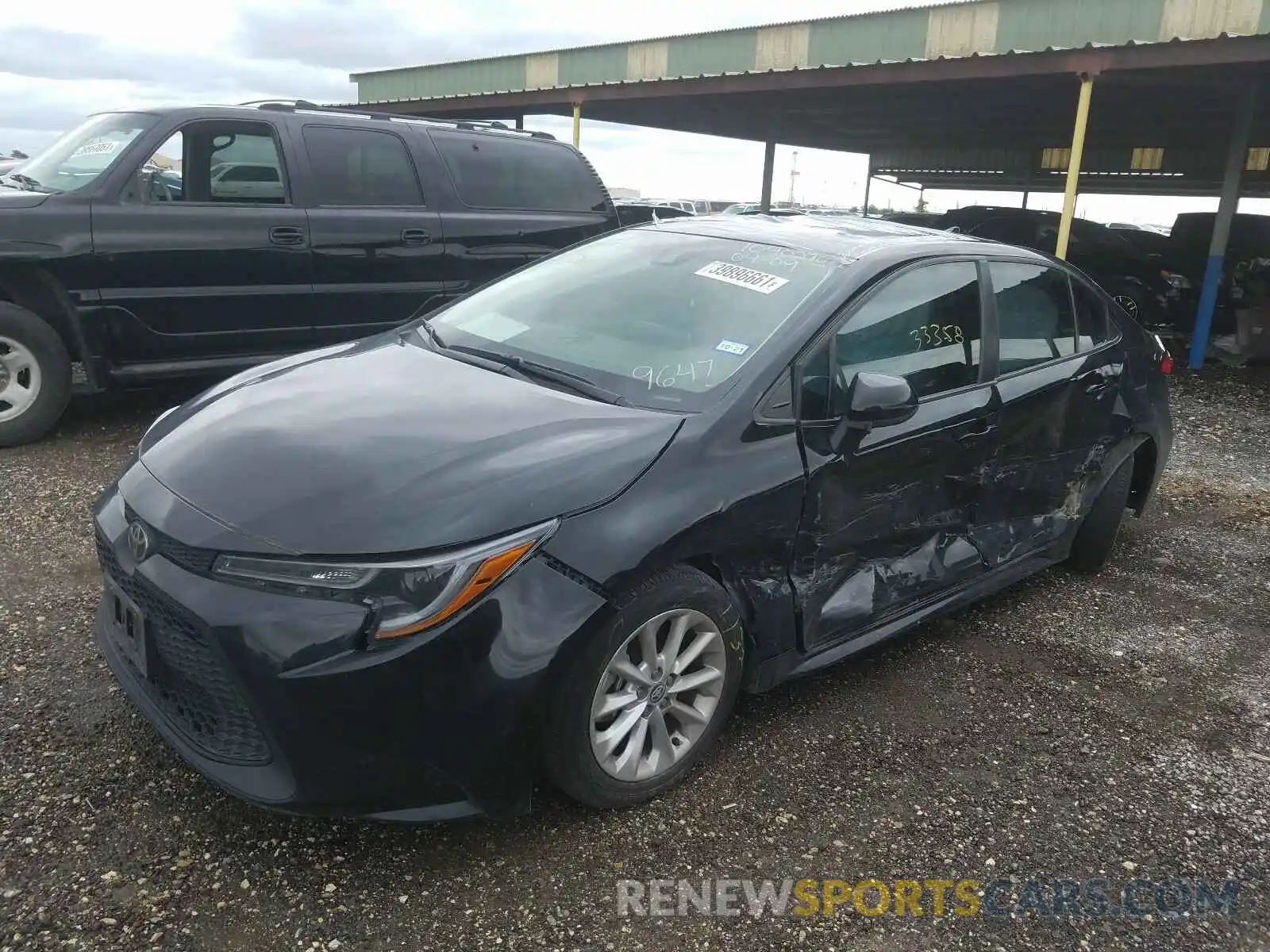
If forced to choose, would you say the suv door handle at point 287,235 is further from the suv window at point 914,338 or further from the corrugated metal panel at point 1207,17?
the corrugated metal panel at point 1207,17

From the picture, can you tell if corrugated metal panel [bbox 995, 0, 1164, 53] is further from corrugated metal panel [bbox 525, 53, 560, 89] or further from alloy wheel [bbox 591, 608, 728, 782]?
alloy wheel [bbox 591, 608, 728, 782]

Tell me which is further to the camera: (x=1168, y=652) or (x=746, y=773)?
(x=1168, y=652)

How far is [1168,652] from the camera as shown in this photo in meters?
3.90

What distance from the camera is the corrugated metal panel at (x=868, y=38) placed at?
11984mm

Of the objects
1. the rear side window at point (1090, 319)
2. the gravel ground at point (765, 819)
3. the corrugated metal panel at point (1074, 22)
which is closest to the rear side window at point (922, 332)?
the rear side window at point (1090, 319)

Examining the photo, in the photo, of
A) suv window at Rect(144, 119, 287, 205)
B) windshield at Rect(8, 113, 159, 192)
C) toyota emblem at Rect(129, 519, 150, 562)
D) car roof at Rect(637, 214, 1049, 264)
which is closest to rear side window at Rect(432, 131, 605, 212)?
suv window at Rect(144, 119, 287, 205)

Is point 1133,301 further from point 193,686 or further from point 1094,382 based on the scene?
point 193,686

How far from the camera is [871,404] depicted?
2.86 meters

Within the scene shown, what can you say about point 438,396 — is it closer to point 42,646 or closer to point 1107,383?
point 42,646

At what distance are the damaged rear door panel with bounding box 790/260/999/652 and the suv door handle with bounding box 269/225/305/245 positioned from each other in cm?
395

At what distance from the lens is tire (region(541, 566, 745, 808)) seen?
2.35 metres

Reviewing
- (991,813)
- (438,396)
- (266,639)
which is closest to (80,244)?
(438,396)

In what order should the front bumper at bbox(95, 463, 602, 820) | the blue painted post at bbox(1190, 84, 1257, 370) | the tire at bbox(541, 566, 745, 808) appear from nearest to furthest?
the front bumper at bbox(95, 463, 602, 820) → the tire at bbox(541, 566, 745, 808) → the blue painted post at bbox(1190, 84, 1257, 370)

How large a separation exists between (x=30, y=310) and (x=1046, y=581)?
5494mm
